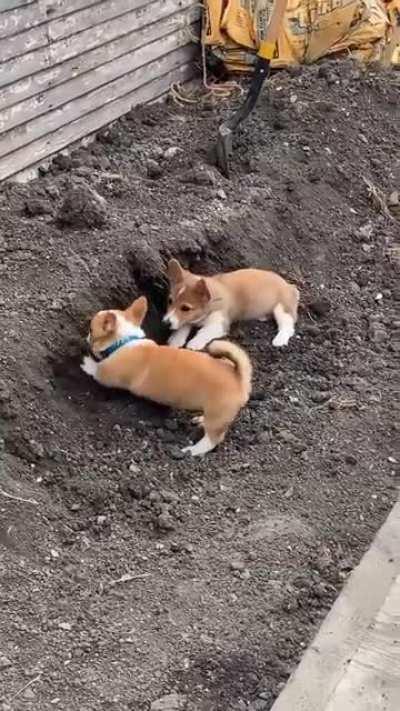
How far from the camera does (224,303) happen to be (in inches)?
203

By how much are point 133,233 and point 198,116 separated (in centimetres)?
217

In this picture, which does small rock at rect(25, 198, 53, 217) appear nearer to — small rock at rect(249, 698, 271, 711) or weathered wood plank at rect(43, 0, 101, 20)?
weathered wood plank at rect(43, 0, 101, 20)

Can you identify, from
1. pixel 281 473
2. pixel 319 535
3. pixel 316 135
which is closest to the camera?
pixel 319 535

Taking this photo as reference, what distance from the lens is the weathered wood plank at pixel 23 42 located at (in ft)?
18.4

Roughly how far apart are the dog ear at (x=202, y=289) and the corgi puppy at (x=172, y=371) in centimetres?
38

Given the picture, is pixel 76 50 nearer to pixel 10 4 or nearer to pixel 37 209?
pixel 10 4

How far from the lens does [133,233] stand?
5.25 m

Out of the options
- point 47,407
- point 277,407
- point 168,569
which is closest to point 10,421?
point 47,407

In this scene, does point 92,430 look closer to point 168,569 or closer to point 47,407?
point 47,407

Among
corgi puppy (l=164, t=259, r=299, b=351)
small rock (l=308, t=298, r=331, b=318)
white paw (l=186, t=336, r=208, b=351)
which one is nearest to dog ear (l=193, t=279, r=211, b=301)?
corgi puppy (l=164, t=259, r=299, b=351)

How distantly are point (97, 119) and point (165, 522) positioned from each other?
3385mm

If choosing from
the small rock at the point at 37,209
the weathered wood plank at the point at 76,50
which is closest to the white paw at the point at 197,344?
the small rock at the point at 37,209

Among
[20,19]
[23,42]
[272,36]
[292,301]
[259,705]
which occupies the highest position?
[20,19]

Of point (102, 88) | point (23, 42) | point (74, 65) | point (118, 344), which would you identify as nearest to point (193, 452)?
point (118, 344)
